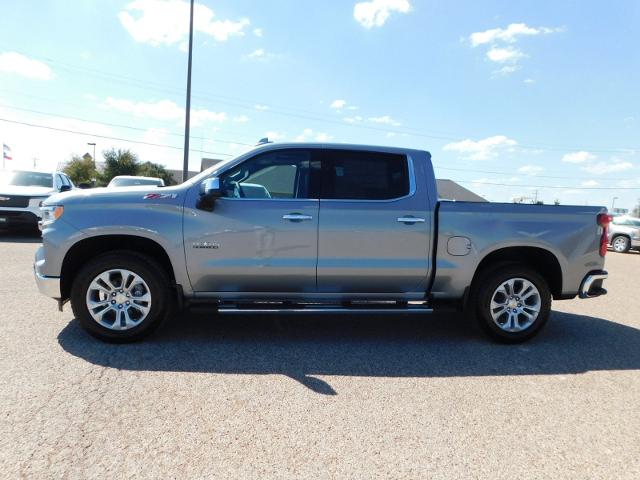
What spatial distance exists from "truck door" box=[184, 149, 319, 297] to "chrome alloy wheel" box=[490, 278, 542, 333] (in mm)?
1916

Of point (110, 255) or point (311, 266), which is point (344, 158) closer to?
point (311, 266)

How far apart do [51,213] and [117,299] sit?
100 centimetres

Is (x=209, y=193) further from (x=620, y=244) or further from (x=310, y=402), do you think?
(x=620, y=244)

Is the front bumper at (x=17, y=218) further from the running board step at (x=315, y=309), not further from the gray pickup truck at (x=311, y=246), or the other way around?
the running board step at (x=315, y=309)

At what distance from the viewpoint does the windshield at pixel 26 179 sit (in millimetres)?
12211

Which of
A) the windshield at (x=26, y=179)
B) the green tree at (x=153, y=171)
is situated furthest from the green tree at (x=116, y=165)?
the windshield at (x=26, y=179)

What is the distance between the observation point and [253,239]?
13.7 ft

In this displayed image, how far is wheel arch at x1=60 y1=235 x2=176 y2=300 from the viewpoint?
4.16 m

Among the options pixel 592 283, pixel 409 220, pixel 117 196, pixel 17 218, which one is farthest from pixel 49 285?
pixel 17 218

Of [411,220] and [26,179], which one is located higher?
[26,179]

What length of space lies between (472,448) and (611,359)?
99.5 inches

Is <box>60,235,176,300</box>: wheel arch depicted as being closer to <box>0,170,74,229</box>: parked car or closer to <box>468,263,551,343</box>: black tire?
<box>468,263,551,343</box>: black tire

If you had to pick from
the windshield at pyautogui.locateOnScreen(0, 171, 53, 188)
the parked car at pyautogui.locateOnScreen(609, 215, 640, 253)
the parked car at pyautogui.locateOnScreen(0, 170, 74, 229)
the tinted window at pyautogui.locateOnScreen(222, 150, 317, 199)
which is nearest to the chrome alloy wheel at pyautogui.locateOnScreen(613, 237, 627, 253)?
the parked car at pyautogui.locateOnScreen(609, 215, 640, 253)

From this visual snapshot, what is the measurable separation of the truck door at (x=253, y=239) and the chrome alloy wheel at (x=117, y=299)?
19.6 inches
